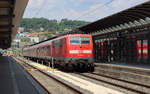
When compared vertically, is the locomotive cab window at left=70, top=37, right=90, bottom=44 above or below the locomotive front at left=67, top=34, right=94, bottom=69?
above

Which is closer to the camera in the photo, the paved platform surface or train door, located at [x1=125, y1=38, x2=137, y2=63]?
the paved platform surface

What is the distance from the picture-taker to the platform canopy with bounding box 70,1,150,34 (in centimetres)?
1883

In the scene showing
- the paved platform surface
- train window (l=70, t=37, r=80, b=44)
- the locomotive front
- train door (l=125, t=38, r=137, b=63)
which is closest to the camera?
the paved platform surface

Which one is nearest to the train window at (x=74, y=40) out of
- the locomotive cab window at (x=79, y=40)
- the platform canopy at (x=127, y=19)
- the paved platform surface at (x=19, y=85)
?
the locomotive cab window at (x=79, y=40)

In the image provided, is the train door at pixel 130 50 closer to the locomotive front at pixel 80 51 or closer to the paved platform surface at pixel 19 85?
the locomotive front at pixel 80 51

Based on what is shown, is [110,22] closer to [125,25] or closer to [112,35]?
[125,25]

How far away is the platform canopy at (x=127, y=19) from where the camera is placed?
18.8 metres

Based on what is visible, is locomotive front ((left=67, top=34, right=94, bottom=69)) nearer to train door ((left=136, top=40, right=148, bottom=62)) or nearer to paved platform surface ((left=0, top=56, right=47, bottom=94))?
paved platform surface ((left=0, top=56, right=47, bottom=94))

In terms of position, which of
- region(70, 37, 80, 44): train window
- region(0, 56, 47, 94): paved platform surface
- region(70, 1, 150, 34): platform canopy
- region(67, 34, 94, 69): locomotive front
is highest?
region(70, 1, 150, 34): platform canopy

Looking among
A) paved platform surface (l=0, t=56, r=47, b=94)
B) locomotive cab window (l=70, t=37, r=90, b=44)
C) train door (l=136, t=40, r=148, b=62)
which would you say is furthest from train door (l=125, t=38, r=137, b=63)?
paved platform surface (l=0, t=56, r=47, b=94)

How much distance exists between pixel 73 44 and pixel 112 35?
18.9 ft

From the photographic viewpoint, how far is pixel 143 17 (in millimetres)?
20781

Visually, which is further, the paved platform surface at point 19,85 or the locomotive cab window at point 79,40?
the locomotive cab window at point 79,40

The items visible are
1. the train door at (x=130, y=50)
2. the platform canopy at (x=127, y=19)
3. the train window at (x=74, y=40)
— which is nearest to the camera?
the platform canopy at (x=127, y=19)
